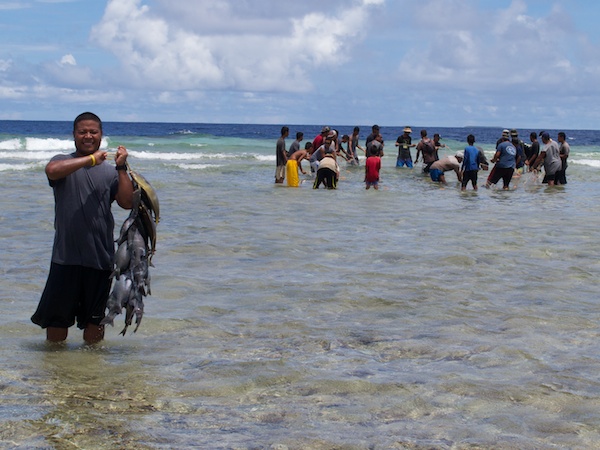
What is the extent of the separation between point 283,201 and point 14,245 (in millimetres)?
7423

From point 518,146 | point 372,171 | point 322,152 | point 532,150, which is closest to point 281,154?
point 322,152

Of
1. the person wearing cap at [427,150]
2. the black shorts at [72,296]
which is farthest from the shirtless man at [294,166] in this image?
the black shorts at [72,296]

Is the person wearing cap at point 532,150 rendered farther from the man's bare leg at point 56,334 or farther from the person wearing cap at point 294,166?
the man's bare leg at point 56,334

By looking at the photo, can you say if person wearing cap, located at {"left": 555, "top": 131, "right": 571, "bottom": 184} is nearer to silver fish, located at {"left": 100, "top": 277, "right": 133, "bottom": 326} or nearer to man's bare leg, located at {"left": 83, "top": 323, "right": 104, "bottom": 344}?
man's bare leg, located at {"left": 83, "top": 323, "right": 104, "bottom": 344}

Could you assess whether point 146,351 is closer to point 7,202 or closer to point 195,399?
point 195,399

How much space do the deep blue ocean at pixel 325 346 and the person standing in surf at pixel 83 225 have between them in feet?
1.62

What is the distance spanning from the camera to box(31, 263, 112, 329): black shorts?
5.09 meters

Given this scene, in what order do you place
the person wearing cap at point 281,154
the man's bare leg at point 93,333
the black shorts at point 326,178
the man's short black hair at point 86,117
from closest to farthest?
the man's short black hair at point 86,117, the man's bare leg at point 93,333, the person wearing cap at point 281,154, the black shorts at point 326,178

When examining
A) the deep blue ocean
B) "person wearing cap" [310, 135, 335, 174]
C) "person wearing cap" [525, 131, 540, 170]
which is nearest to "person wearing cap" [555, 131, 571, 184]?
"person wearing cap" [525, 131, 540, 170]

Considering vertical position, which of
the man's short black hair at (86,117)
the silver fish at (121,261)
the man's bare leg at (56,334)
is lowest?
the man's bare leg at (56,334)

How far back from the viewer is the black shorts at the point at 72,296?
5094 millimetres

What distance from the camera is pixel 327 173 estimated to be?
19.8 metres

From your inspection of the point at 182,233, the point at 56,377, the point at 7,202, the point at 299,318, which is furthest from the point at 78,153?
the point at 7,202

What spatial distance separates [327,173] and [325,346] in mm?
14114
